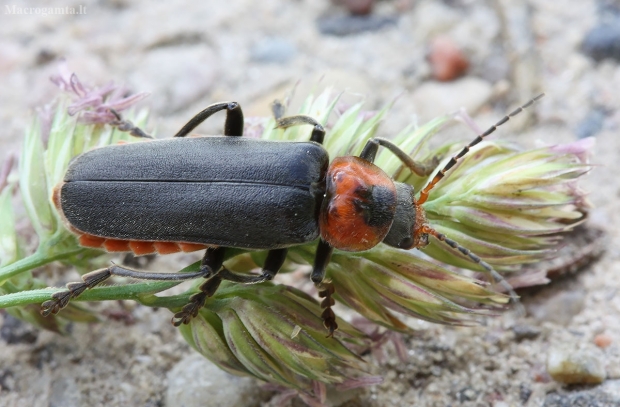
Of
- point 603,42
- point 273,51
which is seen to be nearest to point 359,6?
point 273,51

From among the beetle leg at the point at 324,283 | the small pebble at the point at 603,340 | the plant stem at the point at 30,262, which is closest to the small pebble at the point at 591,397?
the small pebble at the point at 603,340

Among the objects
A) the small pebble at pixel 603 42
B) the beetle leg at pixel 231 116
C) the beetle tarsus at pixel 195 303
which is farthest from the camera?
the small pebble at pixel 603 42

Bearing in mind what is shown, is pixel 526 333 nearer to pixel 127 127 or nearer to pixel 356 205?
pixel 356 205

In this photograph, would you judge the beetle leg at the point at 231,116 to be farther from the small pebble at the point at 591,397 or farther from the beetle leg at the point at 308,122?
the small pebble at the point at 591,397

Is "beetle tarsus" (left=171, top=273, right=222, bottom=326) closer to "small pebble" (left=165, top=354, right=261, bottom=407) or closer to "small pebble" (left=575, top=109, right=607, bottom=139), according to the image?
"small pebble" (left=165, top=354, right=261, bottom=407)

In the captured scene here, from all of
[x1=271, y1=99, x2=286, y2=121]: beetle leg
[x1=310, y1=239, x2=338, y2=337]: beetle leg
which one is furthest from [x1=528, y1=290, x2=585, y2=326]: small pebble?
[x1=271, y1=99, x2=286, y2=121]: beetle leg

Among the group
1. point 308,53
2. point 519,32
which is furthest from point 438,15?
point 308,53

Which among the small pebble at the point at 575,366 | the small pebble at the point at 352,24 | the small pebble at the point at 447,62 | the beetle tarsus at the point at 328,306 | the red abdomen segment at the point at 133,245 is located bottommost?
the small pebble at the point at 575,366

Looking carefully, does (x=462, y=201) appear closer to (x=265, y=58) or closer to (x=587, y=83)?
(x=587, y=83)
